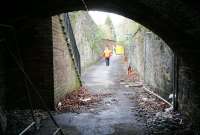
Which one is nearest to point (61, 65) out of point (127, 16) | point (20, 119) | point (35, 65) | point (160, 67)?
point (35, 65)

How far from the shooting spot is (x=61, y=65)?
396 inches

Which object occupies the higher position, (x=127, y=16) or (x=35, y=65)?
(x=127, y=16)

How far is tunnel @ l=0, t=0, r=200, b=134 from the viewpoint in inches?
208

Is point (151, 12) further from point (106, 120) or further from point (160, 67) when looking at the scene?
point (160, 67)

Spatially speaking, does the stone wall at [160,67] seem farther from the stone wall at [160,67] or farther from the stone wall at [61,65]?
the stone wall at [61,65]

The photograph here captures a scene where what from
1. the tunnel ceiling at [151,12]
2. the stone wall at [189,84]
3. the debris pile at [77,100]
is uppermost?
the tunnel ceiling at [151,12]

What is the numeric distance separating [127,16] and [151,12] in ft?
5.78

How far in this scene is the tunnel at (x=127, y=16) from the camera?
5.28 metres

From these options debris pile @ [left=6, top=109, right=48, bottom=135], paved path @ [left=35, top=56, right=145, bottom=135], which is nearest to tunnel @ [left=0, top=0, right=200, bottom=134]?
debris pile @ [left=6, top=109, right=48, bottom=135]

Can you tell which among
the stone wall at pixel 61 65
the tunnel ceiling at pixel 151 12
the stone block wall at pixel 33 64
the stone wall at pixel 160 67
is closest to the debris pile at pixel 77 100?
the stone wall at pixel 61 65

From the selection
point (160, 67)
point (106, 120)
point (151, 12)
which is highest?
point (151, 12)

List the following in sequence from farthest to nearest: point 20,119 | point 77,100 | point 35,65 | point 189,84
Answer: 1. point 77,100
2. point 35,65
3. point 20,119
4. point 189,84

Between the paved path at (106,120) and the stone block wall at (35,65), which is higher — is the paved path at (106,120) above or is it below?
below

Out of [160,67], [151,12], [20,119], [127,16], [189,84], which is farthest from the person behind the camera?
[160,67]
